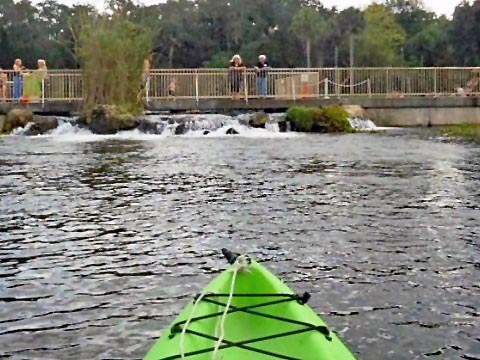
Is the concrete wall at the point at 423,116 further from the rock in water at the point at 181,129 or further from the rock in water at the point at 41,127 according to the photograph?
the rock in water at the point at 41,127

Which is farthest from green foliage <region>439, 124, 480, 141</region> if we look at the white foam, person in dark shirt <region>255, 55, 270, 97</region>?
person in dark shirt <region>255, 55, 270, 97</region>

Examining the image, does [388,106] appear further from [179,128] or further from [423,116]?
[179,128]

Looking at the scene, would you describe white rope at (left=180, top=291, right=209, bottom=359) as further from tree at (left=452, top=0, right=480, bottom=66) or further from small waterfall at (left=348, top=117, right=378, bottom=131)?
tree at (left=452, top=0, right=480, bottom=66)

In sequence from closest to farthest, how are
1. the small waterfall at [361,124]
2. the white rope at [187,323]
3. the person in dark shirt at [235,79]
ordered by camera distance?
the white rope at [187,323] → the small waterfall at [361,124] → the person in dark shirt at [235,79]

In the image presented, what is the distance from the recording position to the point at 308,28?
58562mm

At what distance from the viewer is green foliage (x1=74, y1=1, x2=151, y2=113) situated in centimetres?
2403

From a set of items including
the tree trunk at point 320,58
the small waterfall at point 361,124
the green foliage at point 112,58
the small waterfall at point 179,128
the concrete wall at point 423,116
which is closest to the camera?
the small waterfall at point 179,128

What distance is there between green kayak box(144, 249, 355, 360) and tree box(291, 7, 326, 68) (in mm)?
55270

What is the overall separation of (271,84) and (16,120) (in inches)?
335

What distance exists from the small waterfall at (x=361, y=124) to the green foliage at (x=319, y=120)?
22.9 inches

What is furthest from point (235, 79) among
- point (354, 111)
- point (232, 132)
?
point (232, 132)

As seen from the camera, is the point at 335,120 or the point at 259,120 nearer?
the point at 259,120

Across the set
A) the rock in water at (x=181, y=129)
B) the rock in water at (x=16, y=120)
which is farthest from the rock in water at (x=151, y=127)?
the rock in water at (x=16, y=120)

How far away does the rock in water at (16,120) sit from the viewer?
904 inches
